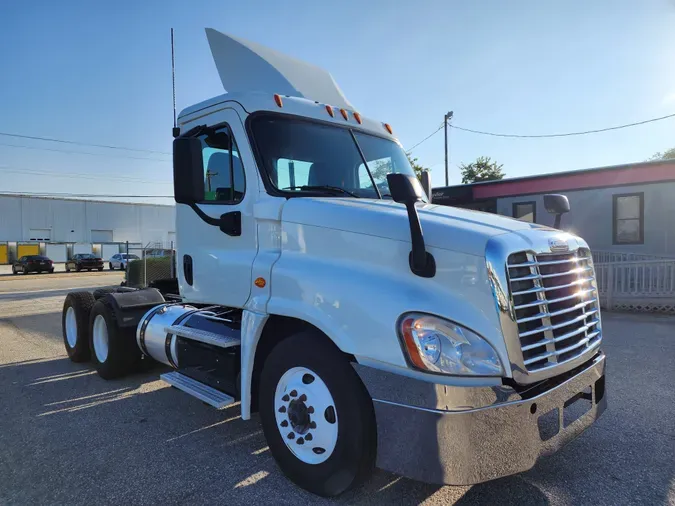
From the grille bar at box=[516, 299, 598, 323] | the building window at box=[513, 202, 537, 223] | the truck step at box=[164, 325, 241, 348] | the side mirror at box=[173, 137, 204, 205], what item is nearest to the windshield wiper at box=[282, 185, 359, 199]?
the side mirror at box=[173, 137, 204, 205]

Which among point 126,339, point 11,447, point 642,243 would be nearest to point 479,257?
point 11,447

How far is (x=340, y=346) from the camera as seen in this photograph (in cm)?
269

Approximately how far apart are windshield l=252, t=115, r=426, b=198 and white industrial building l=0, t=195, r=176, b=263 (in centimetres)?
4998

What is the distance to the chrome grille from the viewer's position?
97.7 inches

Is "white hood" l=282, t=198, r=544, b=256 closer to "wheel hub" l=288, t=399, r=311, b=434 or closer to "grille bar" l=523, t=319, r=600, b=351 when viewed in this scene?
"grille bar" l=523, t=319, r=600, b=351

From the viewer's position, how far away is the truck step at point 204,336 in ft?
11.7

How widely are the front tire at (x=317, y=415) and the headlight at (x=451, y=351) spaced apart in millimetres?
439

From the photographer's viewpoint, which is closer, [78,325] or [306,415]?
[306,415]

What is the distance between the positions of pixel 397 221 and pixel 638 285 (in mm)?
10473

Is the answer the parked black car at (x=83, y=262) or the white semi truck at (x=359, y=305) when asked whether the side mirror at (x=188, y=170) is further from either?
the parked black car at (x=83, y=262)

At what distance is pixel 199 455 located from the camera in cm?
359

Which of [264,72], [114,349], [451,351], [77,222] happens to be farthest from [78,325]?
[77,222]

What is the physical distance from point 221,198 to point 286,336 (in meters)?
1.27

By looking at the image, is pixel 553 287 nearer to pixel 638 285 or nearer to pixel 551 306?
pixel 551 306
